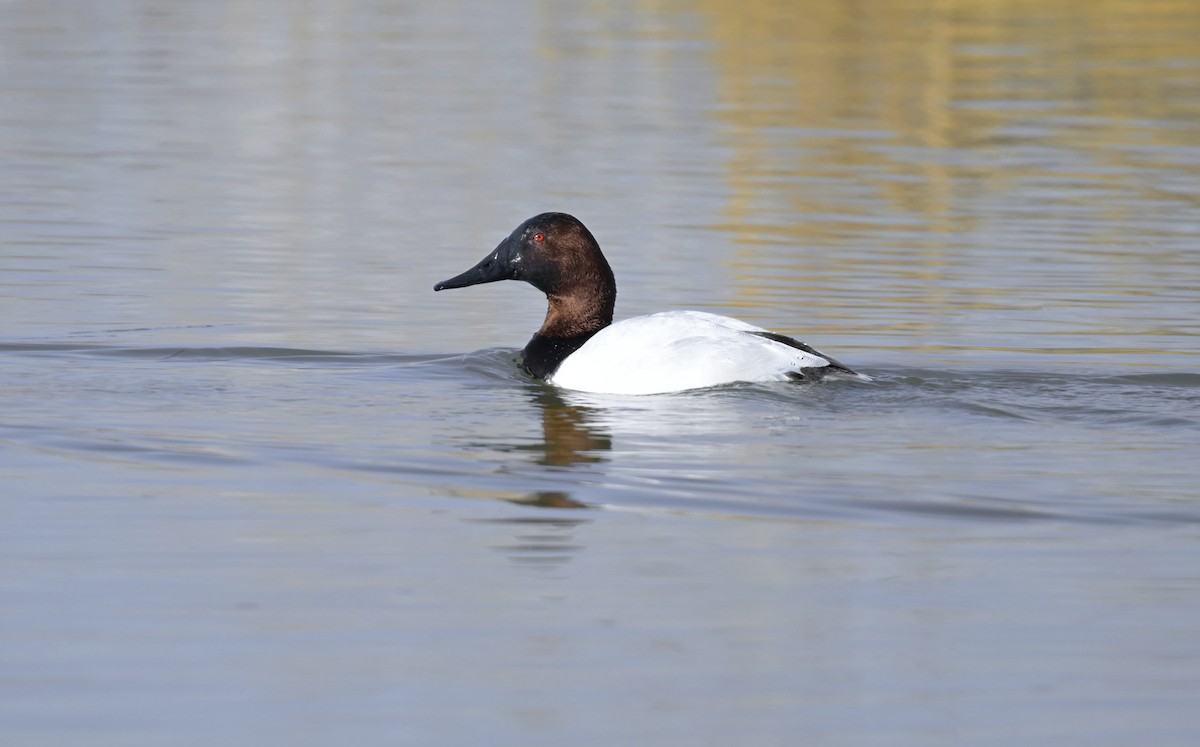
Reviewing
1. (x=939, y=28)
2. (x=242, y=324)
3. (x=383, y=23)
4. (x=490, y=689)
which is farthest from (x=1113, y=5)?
(x=490, y=689)

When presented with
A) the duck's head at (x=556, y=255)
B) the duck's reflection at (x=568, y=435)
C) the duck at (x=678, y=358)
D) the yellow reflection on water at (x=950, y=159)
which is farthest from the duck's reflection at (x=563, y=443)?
the yellow reflection on water at (x=950, y=159)

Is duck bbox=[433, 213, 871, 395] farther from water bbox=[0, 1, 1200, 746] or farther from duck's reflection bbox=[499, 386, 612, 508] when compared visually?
duck's reflection bbox=[499, 386, 612, 508]

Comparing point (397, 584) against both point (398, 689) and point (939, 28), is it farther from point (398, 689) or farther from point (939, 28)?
point (939, 28)

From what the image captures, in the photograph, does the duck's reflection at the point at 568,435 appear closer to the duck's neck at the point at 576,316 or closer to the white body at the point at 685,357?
the white body at the point at 685,357

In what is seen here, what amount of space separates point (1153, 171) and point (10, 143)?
1066 centimetres

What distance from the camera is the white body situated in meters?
8.93

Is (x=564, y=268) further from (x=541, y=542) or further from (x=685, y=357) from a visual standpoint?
(x=541, y=542)

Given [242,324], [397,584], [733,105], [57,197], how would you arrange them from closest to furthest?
[397,584]
[242,324]
[57,197]
[733,105]

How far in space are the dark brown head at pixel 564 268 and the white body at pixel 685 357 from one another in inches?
41.1

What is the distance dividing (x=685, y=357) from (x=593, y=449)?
1.16m

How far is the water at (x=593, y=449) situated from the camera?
16.7 feet

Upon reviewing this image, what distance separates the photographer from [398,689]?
5.05 meters

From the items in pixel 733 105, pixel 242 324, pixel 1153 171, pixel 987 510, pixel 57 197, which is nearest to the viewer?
pixel 987 510

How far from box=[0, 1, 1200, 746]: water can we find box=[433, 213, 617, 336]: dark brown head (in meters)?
0.58
